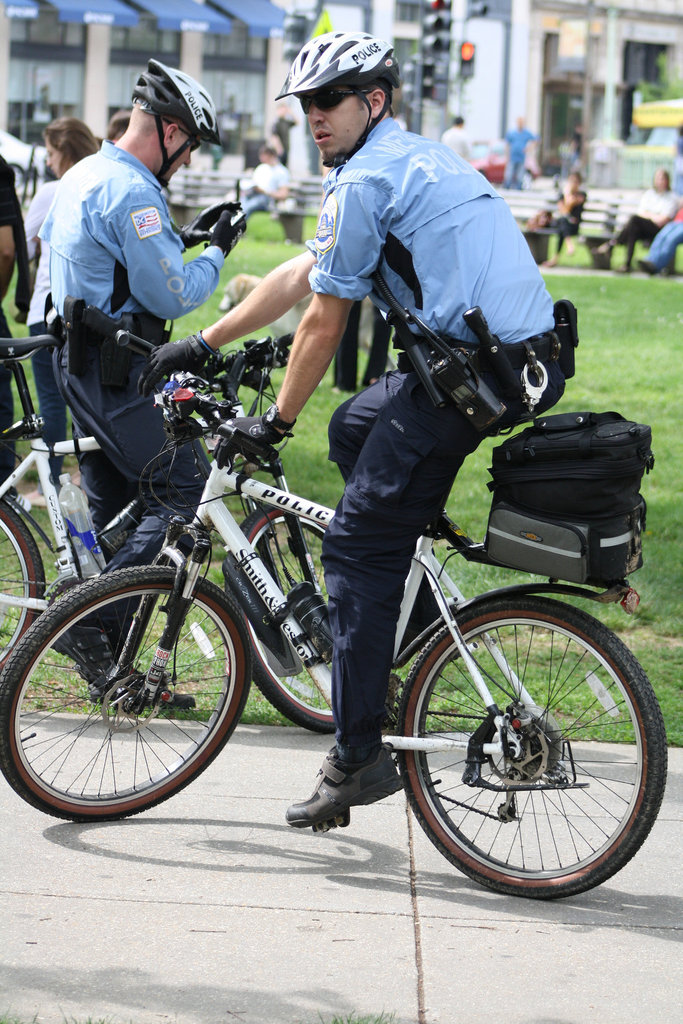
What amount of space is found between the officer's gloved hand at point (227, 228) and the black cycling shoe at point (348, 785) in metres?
2.04

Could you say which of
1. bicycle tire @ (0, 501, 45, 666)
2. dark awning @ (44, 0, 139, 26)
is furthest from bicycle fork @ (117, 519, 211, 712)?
dark awning @ (44, 0, 139, 26)

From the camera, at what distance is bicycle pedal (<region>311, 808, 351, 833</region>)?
12.1 feet

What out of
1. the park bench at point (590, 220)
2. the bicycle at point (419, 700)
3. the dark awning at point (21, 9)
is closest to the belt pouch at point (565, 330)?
the bicycle at point (419, 700)

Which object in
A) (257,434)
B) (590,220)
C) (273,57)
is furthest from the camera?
(273,57)

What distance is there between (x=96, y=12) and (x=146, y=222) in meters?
40.0

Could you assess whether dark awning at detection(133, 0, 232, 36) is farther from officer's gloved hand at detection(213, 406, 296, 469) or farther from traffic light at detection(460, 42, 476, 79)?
officer's gloved hand at detection(213, 406, 296, 469)

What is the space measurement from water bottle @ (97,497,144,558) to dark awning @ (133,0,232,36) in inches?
1619

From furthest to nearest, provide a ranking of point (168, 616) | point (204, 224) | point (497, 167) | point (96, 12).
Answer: point (96, 12) → point (497, 167) → point (204, 224) → point (168, 616)

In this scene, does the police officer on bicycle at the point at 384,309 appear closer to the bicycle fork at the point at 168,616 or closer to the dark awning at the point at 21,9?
the bicycle fork at the point at 168,616

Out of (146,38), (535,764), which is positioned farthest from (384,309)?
(146,38)

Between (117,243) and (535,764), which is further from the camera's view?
(117,243)

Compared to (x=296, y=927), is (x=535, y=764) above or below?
above

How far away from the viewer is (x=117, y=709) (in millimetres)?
3992

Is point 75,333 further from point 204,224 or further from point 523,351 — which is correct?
point 523,351
